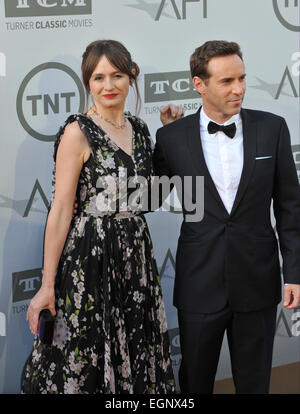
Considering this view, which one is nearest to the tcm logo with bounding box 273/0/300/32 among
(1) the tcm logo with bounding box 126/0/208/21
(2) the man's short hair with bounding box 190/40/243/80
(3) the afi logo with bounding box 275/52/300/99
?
(3) the afi logo with bounding box 275/52/300/99

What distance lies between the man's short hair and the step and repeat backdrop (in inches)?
21.5

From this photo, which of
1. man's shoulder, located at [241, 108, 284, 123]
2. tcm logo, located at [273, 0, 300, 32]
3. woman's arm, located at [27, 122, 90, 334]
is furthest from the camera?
tcm logo, located at [273, 0, 300, 32]

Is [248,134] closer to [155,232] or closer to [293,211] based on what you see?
[293,211]

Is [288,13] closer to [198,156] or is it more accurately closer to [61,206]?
[198,156]

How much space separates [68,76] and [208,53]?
0.65m

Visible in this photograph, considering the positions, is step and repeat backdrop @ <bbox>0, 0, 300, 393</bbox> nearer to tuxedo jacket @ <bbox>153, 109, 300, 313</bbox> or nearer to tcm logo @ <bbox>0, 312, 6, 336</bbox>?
tcm logo @ <bbox>0, 312, 6, 336</bbox>

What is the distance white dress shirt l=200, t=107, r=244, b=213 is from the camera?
2.33 meters

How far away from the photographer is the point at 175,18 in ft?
9.56

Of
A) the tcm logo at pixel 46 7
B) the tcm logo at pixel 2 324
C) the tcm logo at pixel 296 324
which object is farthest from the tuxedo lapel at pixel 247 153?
the tcm logo at pixel 296 324

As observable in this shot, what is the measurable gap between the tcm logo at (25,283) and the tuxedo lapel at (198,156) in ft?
2.82

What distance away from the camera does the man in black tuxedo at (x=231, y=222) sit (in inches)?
91.4

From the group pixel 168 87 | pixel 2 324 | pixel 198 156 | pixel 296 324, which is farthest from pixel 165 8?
pixel 296 324

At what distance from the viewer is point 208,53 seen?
231cm
